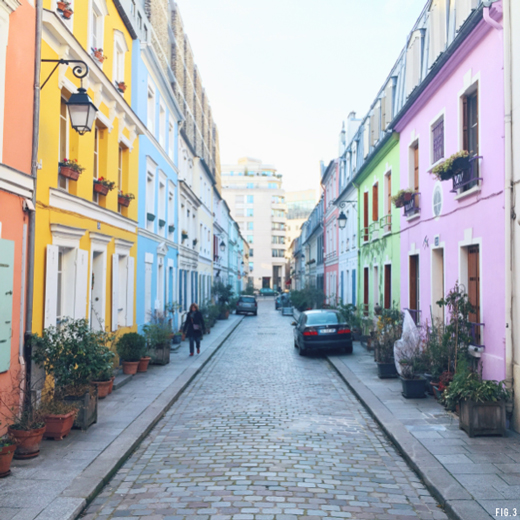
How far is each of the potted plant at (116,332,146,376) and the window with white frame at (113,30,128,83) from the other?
6106 millimetres

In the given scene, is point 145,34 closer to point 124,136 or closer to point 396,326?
point 124,136

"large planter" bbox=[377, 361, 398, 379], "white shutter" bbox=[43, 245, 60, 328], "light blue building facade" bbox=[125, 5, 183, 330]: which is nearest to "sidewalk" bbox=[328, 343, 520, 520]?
"large planter" bbox=[377, 361, 398, 379]

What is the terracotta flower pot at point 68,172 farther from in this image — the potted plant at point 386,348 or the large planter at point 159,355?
the potted plant at point 386,348

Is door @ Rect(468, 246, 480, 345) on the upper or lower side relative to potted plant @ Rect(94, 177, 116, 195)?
lower

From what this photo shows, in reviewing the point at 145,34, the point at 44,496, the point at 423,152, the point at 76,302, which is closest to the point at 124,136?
the point at 145,34

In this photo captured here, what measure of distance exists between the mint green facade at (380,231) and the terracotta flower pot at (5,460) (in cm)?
1157

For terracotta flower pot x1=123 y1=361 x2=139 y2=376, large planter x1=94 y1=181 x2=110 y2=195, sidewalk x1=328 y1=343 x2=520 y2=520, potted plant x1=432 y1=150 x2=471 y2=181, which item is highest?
potted plant x1=432 y1=150 x2=471 y2=181

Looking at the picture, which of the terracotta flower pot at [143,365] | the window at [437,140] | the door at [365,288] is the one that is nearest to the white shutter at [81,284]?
the terracotta flower pot at [143,365]

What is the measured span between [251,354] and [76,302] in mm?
8746

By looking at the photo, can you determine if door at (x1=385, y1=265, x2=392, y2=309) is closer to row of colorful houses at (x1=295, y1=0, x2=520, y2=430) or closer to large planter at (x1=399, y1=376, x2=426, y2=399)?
row of colorful houses at (x1=295, y1=0, x2=520, y2=430)

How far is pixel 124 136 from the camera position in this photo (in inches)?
521

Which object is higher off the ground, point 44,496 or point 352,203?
point 352,203

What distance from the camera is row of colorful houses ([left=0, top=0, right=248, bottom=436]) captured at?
22.9 ft

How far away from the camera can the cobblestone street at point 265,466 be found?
508cm
